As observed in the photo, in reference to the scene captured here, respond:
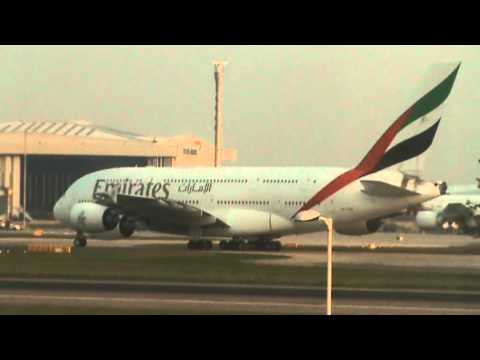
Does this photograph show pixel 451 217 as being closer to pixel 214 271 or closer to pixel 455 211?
pixel 455 211

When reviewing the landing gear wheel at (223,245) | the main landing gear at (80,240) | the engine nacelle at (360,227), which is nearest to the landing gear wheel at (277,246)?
the landing gear wheel at (223,245)

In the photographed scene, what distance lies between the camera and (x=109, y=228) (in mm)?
54875

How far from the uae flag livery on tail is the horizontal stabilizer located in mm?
694

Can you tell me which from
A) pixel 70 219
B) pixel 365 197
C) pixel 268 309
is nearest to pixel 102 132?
pixel 70 219

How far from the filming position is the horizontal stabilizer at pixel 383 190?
49750 millimetres

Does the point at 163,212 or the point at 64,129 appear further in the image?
the point at 64,129

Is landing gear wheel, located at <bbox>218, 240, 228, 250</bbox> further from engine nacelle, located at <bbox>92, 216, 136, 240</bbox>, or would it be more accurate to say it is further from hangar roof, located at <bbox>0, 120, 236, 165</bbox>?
hangar roof, located at <bbox>0, 120, 236, 165</bbox>

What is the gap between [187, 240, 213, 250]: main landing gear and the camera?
52750 mm

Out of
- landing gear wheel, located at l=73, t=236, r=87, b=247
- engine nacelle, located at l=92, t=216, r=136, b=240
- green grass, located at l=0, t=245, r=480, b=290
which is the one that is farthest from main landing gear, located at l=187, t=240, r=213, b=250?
green grass, located at l=0, t=245, r=480, b=290

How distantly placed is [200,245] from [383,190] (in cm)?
904

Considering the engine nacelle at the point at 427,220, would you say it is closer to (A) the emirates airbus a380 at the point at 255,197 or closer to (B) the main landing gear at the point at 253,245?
(A) the emirates airbus a380 at the point at 255,197

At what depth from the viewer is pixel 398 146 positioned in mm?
50688

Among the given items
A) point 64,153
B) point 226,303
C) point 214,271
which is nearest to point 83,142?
point 64,153
